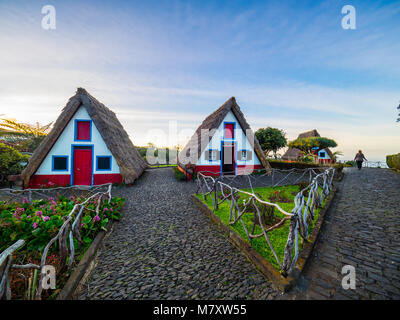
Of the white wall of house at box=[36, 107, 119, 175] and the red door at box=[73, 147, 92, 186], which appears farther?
the red door at box=[73, 147, 92, 186]

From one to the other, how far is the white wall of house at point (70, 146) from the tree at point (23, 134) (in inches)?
416

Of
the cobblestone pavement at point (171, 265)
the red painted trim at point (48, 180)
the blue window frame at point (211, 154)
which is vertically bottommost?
the cobblestone pavement at point (171, 265)

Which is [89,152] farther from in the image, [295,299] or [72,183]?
[295,299]

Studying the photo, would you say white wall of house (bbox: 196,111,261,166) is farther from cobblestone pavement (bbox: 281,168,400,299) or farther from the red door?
cobblestone pavement (bbox: 281,168,400,299)

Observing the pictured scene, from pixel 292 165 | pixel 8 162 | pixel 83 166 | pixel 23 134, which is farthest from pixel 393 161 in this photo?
pixel 23 134

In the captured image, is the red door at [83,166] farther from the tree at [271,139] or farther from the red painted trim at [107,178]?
the tree at [271,139]

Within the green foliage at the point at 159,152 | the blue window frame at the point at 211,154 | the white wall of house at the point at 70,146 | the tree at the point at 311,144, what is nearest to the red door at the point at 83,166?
the white wall of house at the point at 70,146

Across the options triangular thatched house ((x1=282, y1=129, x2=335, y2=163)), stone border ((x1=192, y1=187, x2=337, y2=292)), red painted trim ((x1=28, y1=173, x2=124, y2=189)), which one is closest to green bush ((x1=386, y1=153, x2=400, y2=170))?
triangular thatched house ((x1=282, y1=129, x2=335, y2=163))

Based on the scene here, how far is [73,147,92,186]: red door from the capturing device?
1116 centimetres

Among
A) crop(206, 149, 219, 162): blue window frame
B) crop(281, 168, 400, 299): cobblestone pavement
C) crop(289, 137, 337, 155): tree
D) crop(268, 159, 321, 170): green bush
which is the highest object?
crop(289, 137, 337, 155): tree

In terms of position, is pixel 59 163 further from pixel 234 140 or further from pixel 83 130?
pixel 234 140

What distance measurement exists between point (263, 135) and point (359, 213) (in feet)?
60.3

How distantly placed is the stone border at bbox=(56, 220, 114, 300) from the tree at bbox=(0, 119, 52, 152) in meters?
20.4

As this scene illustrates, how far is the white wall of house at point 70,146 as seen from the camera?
10.7 metres
